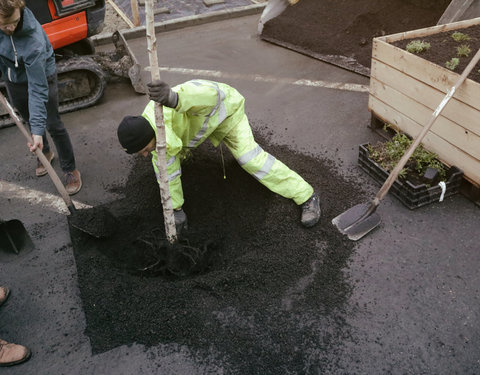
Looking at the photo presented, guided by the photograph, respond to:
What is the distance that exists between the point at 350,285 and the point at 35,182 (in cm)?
365

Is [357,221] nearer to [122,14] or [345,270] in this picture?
[345,270]

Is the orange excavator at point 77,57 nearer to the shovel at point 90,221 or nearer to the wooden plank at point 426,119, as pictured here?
the shovel at point 90,221

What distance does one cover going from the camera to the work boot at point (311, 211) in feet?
12.1

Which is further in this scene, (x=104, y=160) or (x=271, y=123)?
(x=271, y=123)

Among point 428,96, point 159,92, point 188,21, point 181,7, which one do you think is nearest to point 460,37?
point 428,96

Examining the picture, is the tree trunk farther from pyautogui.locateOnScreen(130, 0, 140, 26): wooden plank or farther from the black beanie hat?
pyautogui.locateOnScreen(130, 0, 140, 26): wooden plank

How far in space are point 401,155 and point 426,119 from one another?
0.44m

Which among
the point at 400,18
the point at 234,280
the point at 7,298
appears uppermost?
the point at 400,18

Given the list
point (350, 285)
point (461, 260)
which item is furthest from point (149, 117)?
point (461, 260)

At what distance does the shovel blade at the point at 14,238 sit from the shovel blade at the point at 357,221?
2709 mm

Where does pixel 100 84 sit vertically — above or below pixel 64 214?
above

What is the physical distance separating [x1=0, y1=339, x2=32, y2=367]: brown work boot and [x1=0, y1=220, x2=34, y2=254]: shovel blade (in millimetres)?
827

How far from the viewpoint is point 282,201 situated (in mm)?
3961

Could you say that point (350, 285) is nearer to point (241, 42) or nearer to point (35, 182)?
point (35, 182)
